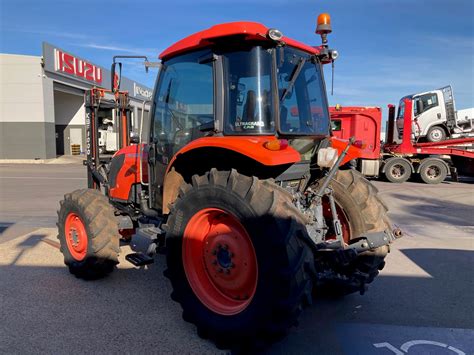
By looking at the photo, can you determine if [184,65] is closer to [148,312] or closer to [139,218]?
[139,218]

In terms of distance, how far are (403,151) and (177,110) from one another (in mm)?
13434

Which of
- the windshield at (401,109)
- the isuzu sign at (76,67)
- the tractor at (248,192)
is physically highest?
the isuzu sign at (76,67)

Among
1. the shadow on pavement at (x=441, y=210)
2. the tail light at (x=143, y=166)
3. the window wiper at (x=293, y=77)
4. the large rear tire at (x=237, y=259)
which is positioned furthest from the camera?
the shadow on pavement at (x=441, y=210)

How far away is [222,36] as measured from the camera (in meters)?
3.09

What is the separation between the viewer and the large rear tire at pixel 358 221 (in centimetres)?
360

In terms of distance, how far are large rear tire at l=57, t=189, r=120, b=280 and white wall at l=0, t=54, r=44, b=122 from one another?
2082 cm

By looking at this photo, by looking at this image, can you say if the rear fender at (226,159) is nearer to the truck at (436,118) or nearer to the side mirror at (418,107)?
the truck at (436,118)

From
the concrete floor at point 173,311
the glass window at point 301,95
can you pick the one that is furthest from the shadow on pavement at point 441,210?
the glass window at point 301,95

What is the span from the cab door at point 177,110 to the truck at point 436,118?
14319 mm

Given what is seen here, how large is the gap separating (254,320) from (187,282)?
0.72 metres

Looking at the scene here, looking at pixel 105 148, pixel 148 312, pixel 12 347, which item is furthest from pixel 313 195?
pixel 105 148

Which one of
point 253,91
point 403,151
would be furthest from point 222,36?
point 403,151

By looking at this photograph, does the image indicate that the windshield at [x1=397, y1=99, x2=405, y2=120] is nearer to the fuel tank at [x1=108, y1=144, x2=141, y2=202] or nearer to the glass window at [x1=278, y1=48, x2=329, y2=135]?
the glass window at [x1=278, y1=48, x2=329, y2=135]

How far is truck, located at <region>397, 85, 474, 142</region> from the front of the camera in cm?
1619
